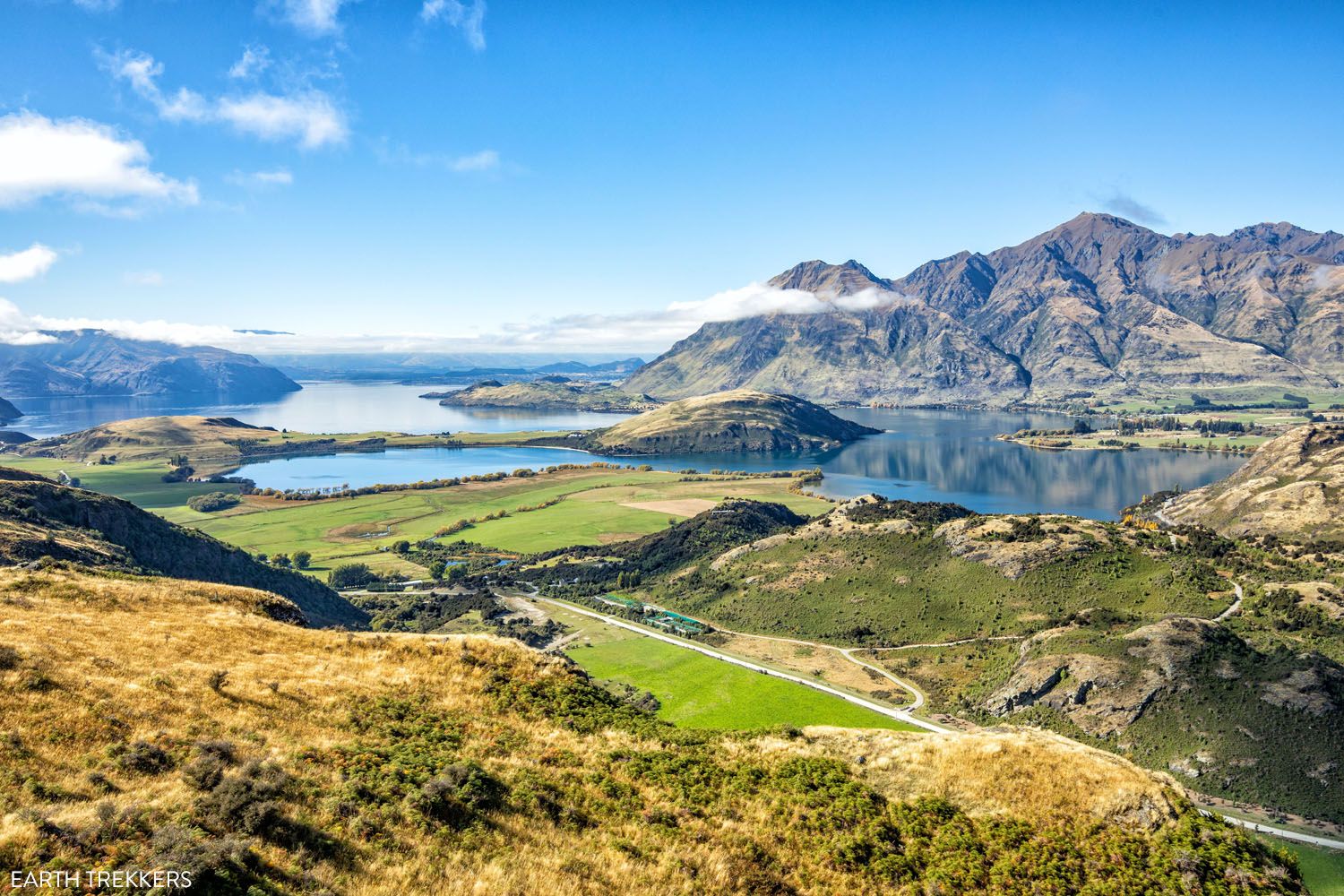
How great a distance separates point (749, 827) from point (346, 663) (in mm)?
20859

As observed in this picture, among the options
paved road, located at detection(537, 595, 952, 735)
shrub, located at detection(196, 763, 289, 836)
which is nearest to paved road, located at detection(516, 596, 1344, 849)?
paved road, located at detection(537, 595, 952, 735)

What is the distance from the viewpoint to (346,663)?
3472 cm

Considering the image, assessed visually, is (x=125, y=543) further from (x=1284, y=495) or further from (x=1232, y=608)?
(x=1284, y=495)

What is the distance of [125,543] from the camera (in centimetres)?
9412

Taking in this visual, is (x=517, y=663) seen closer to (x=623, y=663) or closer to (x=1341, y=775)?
(x=623, y=663)

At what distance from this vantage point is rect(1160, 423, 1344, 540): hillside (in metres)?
139

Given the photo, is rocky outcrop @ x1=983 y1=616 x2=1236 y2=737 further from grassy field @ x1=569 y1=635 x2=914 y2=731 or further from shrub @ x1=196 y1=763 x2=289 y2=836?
shrub @ x1=196 y1=763 x2=289 y2=836

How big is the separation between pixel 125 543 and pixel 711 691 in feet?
262

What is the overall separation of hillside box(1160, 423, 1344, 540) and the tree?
598 ft

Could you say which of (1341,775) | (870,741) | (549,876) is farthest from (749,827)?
(1341,775)

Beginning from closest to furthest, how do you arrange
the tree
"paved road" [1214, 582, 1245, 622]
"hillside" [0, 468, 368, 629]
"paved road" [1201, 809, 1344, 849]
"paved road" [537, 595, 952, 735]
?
"paved road" [1201, 809, 1344, 849] → "paved road" [537, 595, 952, 735] → "hillside" [0, 468, 368, 629] → "paved road" [1214, 582, 1245, 622] → the tree

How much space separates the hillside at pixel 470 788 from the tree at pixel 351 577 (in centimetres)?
11818

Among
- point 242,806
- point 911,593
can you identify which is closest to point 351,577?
point 911,593

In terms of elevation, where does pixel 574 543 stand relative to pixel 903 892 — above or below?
below
